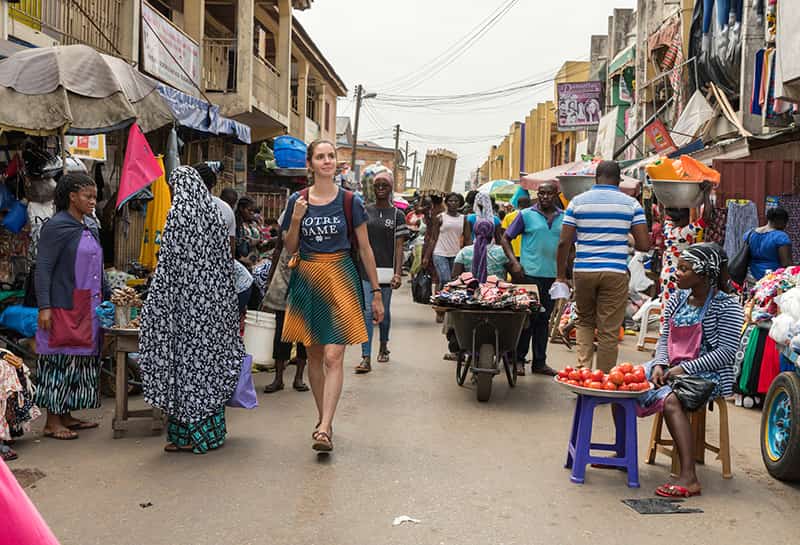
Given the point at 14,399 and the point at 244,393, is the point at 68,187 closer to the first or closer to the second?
the point at 14,399

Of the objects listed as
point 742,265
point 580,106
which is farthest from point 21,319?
point 580,106

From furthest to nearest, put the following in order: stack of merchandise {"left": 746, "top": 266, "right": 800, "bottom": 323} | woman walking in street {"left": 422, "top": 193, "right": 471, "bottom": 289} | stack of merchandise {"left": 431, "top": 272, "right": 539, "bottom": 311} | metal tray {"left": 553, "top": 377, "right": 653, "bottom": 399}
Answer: woman walking in street {"left": 422, "top": 193, "right": 471, "bottom": 289}, stack of merchandise {"left": 431, "top": 272, "right": 539, "bottom": 311}, stack of merchandise {"left": 746, "top": 266, "right": 800, "bottom": 323}, metal tray {"left": 553, "top": 377, "right": 653, "bottom": 399}

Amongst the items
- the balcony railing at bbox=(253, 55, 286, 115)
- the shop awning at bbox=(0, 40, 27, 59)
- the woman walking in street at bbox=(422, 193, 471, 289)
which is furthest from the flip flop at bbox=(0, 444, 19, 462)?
the balcony railing at bbox=(253, 55, 286, 115)

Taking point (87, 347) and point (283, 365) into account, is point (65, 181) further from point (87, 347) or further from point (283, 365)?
point (283, 365)

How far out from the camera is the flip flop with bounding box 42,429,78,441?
6.39 meters

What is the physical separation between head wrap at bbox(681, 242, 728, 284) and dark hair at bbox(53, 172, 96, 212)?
4115mm

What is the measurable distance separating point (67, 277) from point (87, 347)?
1.71 ft

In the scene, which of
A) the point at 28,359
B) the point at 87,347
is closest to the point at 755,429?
the point at 87,347

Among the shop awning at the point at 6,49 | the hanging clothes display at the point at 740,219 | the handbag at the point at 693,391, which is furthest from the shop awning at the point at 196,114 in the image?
the handbag at the point at 693,391

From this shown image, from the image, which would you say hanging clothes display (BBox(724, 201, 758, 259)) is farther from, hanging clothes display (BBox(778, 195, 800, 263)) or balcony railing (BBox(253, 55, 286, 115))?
balcony railing (BBox(253, 55, 286, 115))

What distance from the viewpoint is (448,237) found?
511 inches

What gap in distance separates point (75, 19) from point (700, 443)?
31.7ft

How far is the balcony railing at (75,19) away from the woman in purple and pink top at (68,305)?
449cm

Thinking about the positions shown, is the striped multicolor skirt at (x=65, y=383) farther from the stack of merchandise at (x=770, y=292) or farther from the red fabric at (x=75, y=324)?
the stack of merchandise at (x=770, y=292)
